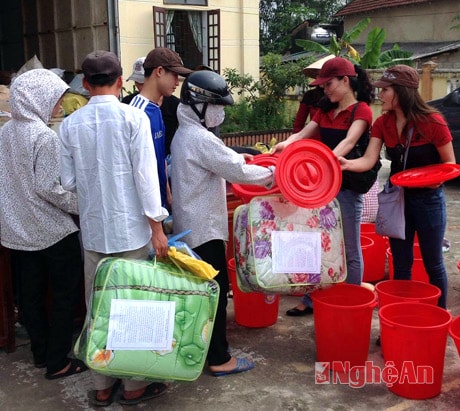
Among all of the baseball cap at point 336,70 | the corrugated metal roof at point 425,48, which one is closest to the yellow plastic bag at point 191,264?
the baseball cap at point 336,70

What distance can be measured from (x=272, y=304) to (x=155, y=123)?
4.76 feet

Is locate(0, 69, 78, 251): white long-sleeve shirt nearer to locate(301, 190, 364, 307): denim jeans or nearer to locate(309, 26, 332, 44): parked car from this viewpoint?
locate(301, 190, 364, 307): denim jeans

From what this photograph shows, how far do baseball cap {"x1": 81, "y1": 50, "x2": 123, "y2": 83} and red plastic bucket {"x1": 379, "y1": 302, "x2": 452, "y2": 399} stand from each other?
72.2 inches

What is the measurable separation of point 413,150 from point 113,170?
1710mm

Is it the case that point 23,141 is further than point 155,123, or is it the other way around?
point 155,123

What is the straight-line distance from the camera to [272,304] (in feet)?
12.7

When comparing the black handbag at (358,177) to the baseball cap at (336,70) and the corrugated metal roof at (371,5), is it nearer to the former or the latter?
the baseball cap at (336,70)

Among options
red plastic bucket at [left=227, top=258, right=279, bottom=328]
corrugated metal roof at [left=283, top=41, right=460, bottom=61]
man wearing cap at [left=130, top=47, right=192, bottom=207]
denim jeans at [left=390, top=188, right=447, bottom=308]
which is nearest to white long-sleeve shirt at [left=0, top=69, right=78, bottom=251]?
man wearing cap at [left=130, top=47, right=192, bottom=207]

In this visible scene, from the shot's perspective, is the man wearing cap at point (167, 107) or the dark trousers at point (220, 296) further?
the man wearing cap at point (167, 107)

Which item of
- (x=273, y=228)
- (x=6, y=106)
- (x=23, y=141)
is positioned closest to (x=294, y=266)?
(x=273, y=228)

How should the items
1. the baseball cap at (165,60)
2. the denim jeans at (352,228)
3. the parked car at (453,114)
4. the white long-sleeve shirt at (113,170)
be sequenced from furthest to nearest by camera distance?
the parked car at (453,114), the denim jeans at (352,228), the baseball cap at (165,60), the white long-sleeve shirt at (113,170)

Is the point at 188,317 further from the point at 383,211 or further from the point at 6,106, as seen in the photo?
the point at 6,106

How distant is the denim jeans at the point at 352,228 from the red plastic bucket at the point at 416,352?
0.62 meters

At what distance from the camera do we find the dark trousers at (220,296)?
3.11 m
